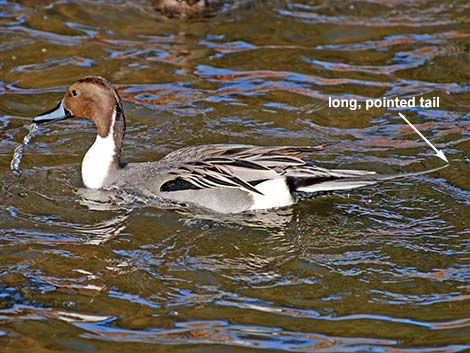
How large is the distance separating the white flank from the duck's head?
1233 mm

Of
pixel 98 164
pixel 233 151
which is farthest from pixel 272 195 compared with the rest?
pixel 98 164

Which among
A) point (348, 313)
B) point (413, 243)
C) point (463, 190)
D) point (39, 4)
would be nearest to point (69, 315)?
point (348, 313)

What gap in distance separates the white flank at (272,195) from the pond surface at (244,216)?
0.30 ft

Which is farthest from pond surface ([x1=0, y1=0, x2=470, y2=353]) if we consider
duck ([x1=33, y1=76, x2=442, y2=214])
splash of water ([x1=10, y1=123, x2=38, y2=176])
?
duck ([x1=33, y1=76, x2=442, y2=214])

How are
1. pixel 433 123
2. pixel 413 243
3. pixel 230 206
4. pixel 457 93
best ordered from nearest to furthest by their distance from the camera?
pixel 413 243
pixel 230 206
pixel 433 123
pixel 457 93

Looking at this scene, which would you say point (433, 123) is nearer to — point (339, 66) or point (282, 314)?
point (339, 66)

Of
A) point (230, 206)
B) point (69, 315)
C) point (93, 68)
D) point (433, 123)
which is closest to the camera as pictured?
point (69, 315)

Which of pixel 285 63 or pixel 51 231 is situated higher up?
pixel 285 63

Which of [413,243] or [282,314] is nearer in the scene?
[282,314]

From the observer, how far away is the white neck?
23.7 ft

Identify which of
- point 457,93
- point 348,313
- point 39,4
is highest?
point 39,4

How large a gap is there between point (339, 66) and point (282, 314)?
187 inches

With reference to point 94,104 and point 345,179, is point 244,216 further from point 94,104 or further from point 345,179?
point 94,104

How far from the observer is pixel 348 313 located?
5.33 metres
